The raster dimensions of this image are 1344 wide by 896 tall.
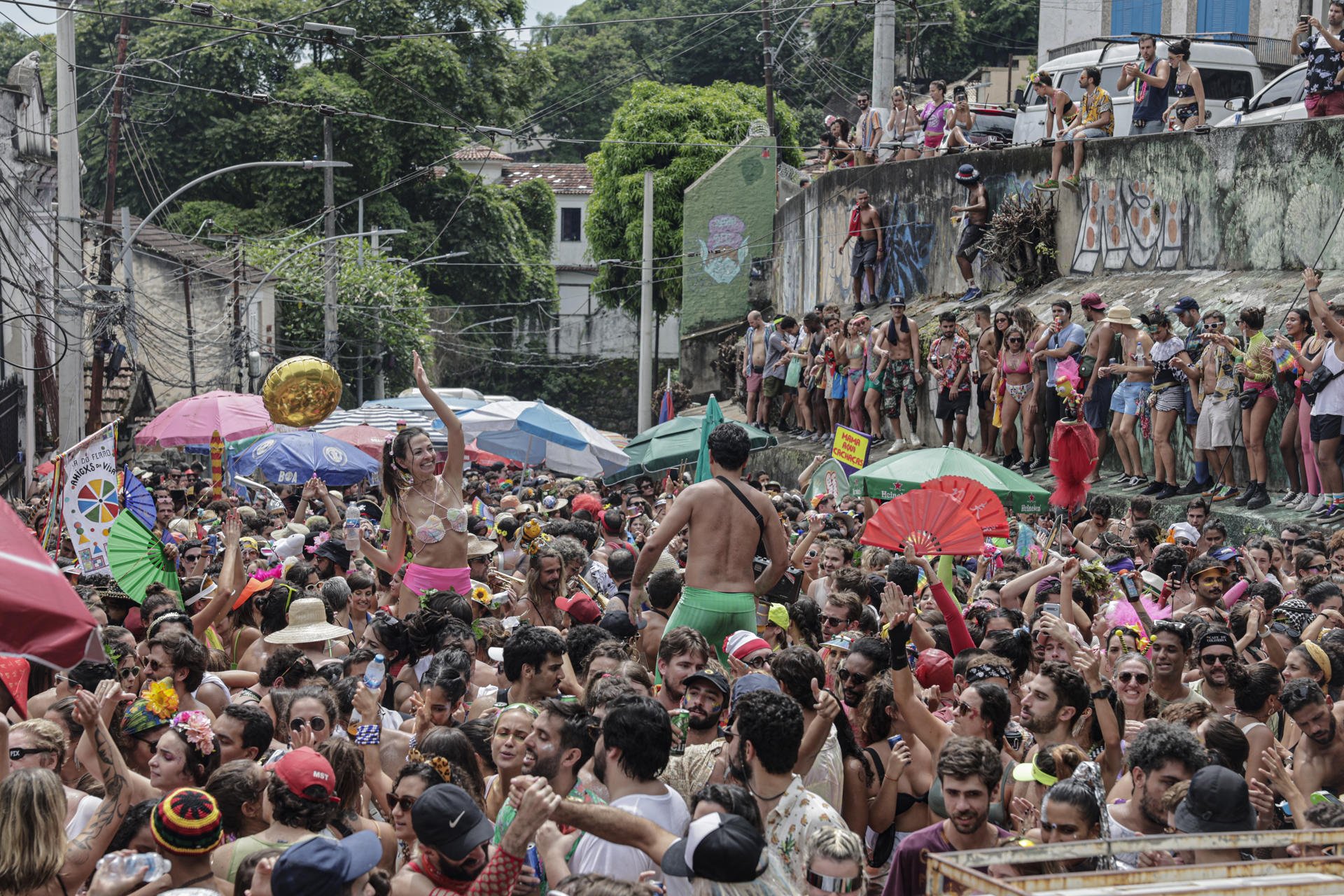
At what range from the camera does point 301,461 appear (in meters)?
20.5

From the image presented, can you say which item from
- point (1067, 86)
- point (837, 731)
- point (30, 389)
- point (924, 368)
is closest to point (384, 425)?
point (30, 389)

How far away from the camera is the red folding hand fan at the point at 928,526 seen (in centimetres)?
923

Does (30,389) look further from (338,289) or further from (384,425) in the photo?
(338,289)

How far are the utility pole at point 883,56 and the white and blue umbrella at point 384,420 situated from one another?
32.0 ft

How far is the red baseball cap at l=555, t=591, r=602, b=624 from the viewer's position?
8.54 meters

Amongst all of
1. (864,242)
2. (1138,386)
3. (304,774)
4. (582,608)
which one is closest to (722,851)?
(304,774)

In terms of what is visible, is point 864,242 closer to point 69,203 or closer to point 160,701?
point 69,203

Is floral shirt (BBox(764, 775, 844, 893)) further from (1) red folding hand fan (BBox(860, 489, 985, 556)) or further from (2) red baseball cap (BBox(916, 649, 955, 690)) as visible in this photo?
(1) red folding hand fan (BBox(860, 489, 985, 556))

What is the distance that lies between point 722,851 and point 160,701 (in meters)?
2.89

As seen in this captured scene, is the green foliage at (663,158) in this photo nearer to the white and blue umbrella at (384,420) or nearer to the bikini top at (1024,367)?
the white and blue umbrella at (384,420)

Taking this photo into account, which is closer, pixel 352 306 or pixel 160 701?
pixel 160 701

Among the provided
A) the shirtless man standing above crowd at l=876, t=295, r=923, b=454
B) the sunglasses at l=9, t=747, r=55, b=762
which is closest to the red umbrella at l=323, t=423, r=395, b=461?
the shirtless man standing above crowd at l=876, t=295, r=923, b=454

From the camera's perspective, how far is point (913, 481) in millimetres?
13047

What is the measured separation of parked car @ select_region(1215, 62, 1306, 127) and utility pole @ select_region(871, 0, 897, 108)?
348 inches
